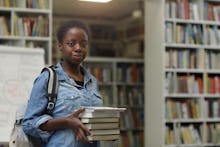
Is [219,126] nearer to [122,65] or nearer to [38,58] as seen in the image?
[122,65]

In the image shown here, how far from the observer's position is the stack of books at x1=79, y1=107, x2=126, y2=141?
5.86 ft

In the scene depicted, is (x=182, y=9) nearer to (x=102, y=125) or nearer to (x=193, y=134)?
(x=193, y=134)

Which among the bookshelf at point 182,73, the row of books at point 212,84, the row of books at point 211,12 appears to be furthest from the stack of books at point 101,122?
the row of books at point 211,12

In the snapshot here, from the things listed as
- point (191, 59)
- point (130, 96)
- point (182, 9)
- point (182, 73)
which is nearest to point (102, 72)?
point (130, 96)

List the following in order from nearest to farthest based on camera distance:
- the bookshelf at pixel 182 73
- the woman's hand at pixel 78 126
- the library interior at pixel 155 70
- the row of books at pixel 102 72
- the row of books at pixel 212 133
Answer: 1. the woman's hand at pixel 78 126
2. the library interior at pixel 155 70
3. the bookshelf at pixel 182 73
4. the row of books at pixel 212 133
5. the row of books at pixel 102 72

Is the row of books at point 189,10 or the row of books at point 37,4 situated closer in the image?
the row of books at point 37,4

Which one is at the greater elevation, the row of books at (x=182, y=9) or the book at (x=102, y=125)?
the row of books at (x=182, y=9)

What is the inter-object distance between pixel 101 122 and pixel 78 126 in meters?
0.12

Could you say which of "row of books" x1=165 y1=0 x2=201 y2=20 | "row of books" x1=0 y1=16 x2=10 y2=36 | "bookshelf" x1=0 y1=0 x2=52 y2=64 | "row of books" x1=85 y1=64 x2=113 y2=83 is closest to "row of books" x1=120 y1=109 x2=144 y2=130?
"row of books" x1=85 y1=64 x2=113 y2=83

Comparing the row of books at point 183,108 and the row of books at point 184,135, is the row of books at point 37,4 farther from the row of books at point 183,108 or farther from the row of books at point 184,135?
the row of books at point 184,135

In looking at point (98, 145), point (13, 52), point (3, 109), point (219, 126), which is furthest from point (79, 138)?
point (219, 126)

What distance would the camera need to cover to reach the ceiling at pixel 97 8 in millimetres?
7699

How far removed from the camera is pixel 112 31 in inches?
384

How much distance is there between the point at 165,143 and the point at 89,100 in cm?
341
